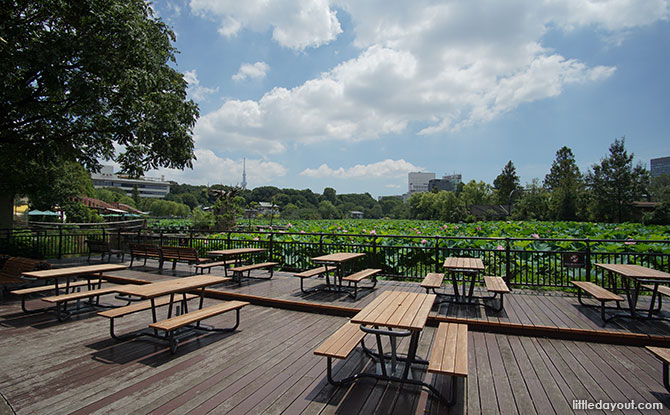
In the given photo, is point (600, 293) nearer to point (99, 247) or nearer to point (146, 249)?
point (146, 249)

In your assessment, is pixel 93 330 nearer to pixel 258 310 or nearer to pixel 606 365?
pixel 258 310

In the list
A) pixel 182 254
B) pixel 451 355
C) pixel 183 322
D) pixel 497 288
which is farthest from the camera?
pixel 182 254

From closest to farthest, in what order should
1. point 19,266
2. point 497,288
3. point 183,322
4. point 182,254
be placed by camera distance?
point 183,322 < point 497,288 < point 19,266 < point 182,254

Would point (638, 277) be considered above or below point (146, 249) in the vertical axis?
above

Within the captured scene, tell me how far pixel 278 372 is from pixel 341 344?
2.74 feet

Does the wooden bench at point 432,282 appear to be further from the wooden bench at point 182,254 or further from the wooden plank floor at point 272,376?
the wooden bench at point 182,254

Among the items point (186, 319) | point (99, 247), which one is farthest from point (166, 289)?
point (99, 247)

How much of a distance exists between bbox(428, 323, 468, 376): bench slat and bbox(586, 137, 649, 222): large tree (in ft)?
179

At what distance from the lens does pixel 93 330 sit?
192 inches

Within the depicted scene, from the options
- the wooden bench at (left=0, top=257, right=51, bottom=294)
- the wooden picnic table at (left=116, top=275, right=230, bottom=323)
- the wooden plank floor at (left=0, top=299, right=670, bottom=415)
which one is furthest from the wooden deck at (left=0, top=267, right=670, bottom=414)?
the wooden bench at (left=0, top=257, right=51, bottom=294)

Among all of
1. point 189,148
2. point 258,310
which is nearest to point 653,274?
point 258,310

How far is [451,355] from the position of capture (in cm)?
295

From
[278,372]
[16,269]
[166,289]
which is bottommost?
[278,372]

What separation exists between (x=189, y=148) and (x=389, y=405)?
433 inches
